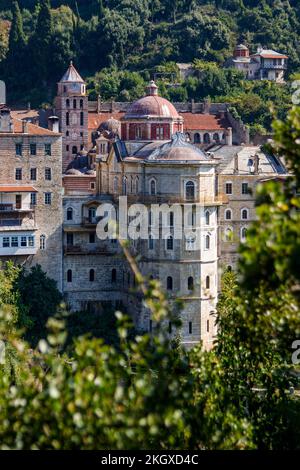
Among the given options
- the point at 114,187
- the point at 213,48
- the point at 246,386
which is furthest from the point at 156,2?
the point at 246,386

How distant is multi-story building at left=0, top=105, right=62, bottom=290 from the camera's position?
230 feet

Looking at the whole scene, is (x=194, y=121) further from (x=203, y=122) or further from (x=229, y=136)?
(x=229, y=136)

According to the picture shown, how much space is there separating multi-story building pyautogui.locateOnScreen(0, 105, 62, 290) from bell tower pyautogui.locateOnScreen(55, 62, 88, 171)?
78.4ft

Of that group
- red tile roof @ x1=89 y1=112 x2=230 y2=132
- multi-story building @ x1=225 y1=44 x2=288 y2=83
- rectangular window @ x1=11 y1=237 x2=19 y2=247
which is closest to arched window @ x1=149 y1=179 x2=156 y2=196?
rectangular window @ x1=11 y1=237 x2=19 y2=247

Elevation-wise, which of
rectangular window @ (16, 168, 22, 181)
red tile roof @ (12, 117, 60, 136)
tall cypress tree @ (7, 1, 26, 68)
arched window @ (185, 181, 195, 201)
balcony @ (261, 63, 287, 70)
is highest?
tall cypress tree @ (7, 1, 26, 68)

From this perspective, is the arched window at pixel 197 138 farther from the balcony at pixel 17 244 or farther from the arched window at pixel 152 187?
the balcony at pixel 17 244

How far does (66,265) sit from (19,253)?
9.76 feet

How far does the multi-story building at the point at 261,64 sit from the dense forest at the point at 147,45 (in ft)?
4.22

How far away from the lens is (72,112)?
322 feet

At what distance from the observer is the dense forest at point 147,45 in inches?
4360

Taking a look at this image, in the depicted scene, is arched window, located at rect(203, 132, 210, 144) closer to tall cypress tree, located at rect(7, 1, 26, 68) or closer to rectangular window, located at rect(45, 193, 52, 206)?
tall cypress tree, located at rect(7, 1, 26, 68)

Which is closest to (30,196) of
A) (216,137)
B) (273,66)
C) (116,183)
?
(116,183)

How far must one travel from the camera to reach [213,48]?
395ft
